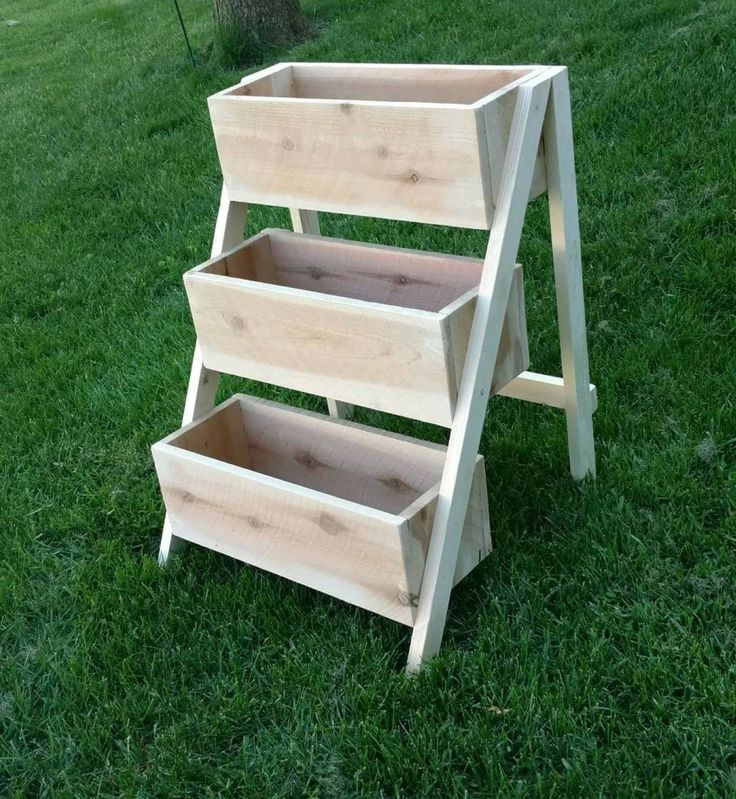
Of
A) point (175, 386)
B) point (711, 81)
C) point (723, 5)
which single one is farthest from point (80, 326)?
point (723, 5)

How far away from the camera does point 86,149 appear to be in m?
6.37

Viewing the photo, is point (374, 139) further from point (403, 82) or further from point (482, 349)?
point (482, 349)

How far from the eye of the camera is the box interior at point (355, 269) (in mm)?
2631

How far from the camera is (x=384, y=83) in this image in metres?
2.60

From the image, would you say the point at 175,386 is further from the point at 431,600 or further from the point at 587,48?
the point at 587,48

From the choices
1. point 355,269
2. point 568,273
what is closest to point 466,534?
point 568,273

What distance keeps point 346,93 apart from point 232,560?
1.34m

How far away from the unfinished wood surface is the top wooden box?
23cm

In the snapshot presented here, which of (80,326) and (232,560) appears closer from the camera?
(232,560)

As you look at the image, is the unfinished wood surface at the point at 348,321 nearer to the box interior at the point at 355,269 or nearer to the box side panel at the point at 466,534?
the box interior at the point at 355,269

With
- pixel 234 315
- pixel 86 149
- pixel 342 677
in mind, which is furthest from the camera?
pixel 86 149

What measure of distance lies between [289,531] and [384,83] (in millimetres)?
1192

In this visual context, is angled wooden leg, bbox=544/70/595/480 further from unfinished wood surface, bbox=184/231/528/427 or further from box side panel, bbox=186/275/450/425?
box side panel, bbox=186/275/450/425

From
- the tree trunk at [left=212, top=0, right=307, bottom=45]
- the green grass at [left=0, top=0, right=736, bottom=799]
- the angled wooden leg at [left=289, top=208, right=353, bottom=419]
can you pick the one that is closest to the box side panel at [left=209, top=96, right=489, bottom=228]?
the angled wooden leg at [left=289, top=208, right=353, bottom=419]
